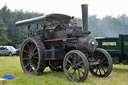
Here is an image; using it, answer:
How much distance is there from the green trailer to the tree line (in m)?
21.6

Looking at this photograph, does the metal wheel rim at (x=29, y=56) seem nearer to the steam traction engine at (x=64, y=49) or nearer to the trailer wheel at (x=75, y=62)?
the steam traction engine at (x=64, y=49)

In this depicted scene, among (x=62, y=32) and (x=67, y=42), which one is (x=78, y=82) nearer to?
(x=67, y=42)

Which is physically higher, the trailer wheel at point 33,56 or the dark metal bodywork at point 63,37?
the dark metal bodywork at point 63,37

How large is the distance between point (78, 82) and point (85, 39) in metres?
1.53

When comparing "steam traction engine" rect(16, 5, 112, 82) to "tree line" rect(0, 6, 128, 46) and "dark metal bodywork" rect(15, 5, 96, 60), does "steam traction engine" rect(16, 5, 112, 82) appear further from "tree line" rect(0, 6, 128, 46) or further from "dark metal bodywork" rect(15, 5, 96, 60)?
"tree line" rect(0, 6, 128, 46)

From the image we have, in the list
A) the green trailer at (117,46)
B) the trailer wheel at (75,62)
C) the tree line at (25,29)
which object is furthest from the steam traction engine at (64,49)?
the tree line at (25,29)

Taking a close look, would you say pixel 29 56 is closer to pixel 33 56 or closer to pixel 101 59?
pixel 33 56

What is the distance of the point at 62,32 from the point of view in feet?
25.0

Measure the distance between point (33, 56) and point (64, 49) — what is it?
1.42m

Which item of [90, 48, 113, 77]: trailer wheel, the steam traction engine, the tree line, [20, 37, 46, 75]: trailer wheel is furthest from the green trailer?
the tree line

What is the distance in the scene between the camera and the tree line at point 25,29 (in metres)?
33.3

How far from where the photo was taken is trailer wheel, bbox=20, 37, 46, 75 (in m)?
7.58

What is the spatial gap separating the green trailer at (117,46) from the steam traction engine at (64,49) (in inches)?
82.5

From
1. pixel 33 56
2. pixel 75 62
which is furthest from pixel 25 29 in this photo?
pixel 75 62
